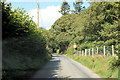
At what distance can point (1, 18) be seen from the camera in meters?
6.31

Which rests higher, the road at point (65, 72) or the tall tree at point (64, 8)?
the tall tree at point (64, 8)

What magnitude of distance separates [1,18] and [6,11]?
2.14 feet

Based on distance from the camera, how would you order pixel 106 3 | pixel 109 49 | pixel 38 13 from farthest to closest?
pixel 106 3
pixel 38 13
pixel 109 49

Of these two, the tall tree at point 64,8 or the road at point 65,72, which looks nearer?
the road at point 65,72

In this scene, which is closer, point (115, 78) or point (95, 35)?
point (115, 78)

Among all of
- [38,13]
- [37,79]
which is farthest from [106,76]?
[38,13]

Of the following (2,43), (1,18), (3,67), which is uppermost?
(1,18)

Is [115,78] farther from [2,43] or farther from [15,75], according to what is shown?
[2,43]

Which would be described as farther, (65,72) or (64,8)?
(64,8)

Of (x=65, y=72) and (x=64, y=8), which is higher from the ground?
(x=64, y=8)

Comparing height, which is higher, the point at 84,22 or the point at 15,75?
the point at 84,22

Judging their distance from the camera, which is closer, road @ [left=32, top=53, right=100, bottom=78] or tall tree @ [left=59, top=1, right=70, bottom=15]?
road @ [left=32, top=53, right=100, bottom=78]

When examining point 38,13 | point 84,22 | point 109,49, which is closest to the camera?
point 109,49

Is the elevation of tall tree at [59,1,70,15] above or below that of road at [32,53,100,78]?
above
